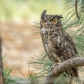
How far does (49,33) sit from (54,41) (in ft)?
0.32

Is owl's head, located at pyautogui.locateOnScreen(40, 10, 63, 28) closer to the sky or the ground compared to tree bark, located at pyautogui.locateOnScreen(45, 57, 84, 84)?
closer to the sky

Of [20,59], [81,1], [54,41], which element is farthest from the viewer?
[20,59]

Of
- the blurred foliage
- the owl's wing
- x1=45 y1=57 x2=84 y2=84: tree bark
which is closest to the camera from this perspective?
x1=45 y1=57 x2=84 y2=84: tree bark

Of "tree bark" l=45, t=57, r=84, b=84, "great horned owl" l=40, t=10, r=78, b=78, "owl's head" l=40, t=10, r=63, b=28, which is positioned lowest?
"tree bark" l=45, t=57, r=84, b=84

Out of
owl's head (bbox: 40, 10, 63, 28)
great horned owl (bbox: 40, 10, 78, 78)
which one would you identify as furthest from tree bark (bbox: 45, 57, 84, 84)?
owl's head (bbox: 40, 10, 63, 28)

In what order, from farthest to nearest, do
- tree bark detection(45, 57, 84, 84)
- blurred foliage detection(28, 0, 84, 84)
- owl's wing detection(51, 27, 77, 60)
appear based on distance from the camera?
blurred foliage detection(28, 0, 84, 84) < owl's wing detection(51, 27, 77, 60) < tree bark detection(45, 57, 84, 84)

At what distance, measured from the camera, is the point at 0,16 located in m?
0.42

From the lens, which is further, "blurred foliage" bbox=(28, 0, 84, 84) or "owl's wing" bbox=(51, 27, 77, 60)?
"blurred foliage" bbox=(28, 0, 84, 84)

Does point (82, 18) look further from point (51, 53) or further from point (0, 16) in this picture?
point (0, 16)

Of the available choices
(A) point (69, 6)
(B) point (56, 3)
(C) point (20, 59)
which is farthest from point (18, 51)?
(B) point (56, 3)

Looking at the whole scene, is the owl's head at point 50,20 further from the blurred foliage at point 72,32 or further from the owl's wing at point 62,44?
the blurred foliage at point 72,32

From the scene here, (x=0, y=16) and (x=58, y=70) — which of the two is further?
A: (x=58, y=70)

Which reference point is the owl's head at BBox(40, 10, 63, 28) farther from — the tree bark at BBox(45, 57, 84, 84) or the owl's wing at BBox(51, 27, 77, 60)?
the tree bark at BBox(45, 57, 84, 84)

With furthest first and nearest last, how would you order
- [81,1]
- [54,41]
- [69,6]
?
[69,6] → [81,1] → [54,41]
